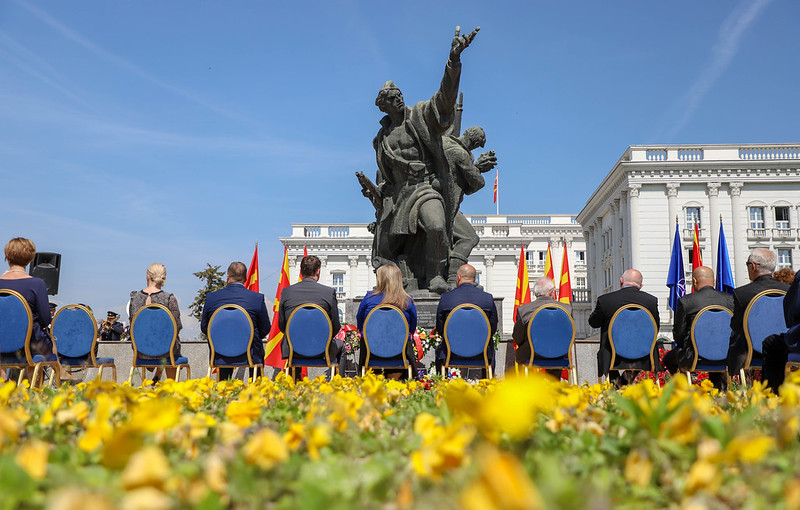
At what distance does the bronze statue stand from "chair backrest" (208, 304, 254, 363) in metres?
3.33

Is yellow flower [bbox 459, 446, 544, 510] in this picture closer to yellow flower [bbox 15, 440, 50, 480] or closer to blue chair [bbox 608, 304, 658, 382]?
yellow flower [bbox 15, 440, 50, 480]

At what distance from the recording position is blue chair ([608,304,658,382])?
693cm

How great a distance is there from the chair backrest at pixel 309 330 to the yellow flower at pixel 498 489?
628 centimetres

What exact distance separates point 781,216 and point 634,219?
11029 millimetres

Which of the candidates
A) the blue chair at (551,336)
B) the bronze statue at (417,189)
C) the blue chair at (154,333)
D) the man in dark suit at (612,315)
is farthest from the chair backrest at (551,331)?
the blue chair at (154,333)

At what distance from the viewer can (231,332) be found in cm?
716

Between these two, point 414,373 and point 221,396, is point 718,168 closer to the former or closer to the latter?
point 414,373

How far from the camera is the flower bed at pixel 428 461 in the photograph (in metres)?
0.83

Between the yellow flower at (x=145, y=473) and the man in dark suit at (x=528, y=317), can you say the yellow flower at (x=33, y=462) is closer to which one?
the yellow flower at (x=145, y=473)

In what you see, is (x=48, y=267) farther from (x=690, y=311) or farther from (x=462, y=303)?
(x=690, y=311)

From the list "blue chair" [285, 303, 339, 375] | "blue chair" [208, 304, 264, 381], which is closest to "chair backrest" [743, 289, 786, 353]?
"blue chair" [285, 303, 339, 375]

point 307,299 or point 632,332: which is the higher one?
point 307,299

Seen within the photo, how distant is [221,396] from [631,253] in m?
53.7

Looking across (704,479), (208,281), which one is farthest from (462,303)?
(208,281)
